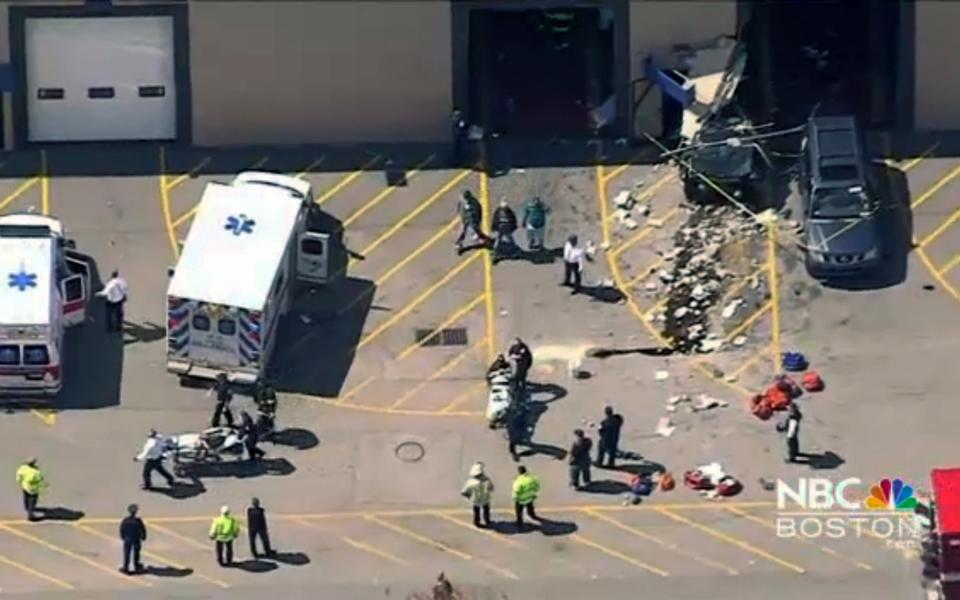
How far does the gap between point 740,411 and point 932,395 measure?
3922 mm

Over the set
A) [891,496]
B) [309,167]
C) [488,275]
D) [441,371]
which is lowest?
[891,496]

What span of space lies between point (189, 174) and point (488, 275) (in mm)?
8032

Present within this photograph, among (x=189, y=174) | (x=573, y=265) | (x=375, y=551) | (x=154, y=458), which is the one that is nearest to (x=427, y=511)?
(x=375, y=551)

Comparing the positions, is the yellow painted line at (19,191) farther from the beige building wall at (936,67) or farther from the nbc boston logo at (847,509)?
→ the nbc boston logo at (847,509)

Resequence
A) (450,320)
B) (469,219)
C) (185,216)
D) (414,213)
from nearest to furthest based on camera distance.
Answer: (450,320), (469,219), (185,216), (414,213)

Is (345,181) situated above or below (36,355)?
above

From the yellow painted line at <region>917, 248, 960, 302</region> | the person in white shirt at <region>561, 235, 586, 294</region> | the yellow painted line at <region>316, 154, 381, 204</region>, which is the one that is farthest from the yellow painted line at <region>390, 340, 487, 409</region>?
the yellow painted line at <region>917, 248, 960, 302</region>

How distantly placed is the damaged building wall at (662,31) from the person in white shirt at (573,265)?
6.18 meters

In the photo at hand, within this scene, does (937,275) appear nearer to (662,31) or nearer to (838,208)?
(838,208)

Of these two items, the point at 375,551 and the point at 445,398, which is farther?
the point at 445,398

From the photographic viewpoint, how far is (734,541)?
72.2m

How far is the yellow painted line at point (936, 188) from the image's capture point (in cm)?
8294

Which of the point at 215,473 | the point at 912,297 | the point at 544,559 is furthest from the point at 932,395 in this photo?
the point at 215,473

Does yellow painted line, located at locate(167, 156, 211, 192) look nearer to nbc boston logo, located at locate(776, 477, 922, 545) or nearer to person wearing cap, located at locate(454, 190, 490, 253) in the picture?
person wearing cap, located at locate(454, 190, 490, 253)
